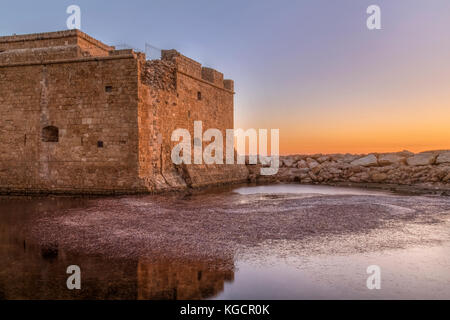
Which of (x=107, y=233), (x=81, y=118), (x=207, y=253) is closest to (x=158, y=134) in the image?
(x=81, y=118)

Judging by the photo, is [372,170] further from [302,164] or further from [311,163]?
[302,164]

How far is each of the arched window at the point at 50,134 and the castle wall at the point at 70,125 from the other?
0.17 meters

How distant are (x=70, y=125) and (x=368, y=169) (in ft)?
48.4

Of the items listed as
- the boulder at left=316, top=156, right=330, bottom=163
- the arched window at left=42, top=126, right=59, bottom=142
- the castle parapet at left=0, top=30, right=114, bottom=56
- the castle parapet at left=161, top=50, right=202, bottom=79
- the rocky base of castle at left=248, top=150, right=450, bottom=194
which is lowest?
the rocky base of castle at left=248, top=150, right=450, bottom=194

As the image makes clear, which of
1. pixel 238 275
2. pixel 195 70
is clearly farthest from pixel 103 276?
pixel 195 70

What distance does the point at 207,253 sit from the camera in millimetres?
4500

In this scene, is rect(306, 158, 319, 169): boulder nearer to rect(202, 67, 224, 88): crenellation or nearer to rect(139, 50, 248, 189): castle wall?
rect(139, 50, 248, 189): castle wall

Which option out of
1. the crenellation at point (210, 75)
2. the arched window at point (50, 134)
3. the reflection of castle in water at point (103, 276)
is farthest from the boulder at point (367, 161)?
the reflection of castle in water at point (103, 276)

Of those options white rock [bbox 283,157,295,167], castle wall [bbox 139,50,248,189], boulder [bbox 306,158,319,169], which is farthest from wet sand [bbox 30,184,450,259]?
white rock [bbox 283,157,295,167]

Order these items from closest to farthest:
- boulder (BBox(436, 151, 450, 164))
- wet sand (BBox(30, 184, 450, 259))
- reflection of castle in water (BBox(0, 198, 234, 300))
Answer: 1. reflection of castle in water (BBox(0, 198, 234, 300))
2. wet sand (BBox(30, 184, 450, 259))
3. boulder (BBox(436, 151, 450, 164))

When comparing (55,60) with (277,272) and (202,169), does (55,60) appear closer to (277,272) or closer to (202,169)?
(202,169)

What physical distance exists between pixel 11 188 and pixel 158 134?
5.89m

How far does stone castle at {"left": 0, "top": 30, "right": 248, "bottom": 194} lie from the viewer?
38.7 feet

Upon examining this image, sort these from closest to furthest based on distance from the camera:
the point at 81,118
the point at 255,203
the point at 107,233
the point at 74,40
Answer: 1. the point at 107,233
2. the point at 255,203
3. the point at 81,118
4. the point at 74,40
